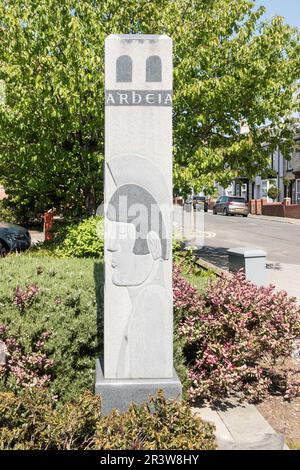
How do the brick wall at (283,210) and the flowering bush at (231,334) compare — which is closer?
the flowering bush at (231,334)

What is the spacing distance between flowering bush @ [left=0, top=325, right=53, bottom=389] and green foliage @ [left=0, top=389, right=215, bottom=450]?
0.74 meters

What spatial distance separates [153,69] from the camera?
4.13m

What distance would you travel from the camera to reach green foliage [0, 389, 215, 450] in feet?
10.4

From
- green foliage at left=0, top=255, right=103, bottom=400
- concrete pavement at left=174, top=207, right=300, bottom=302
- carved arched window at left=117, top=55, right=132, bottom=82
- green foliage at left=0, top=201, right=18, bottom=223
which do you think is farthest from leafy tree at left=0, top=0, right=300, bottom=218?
green foliage at left=0, top=201, right=18, bottom=223

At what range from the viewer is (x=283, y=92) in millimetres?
10891

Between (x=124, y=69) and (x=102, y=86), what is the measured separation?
512cm

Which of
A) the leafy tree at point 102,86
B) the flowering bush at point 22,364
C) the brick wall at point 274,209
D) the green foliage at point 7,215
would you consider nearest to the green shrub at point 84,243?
the leafy tree at point 102,86

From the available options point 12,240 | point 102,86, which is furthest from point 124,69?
point 12,240

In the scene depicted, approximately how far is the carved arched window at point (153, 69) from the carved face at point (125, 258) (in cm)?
132

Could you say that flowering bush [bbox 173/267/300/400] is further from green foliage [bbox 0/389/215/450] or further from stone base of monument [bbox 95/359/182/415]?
green foliage [bbox 0/389/215/450]

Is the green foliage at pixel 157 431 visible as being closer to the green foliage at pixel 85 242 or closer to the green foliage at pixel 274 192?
the green foliage at pixel 85 242

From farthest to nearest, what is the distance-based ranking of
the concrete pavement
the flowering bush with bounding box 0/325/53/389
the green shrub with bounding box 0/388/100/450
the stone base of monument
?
1. the concrete pavement
2. the flowering bush with bounding box 0/325/53/389
3. the stone base of monument
4. the green shrub with bounding box 0/388/100/450

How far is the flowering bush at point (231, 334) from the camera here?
15.4 feet
